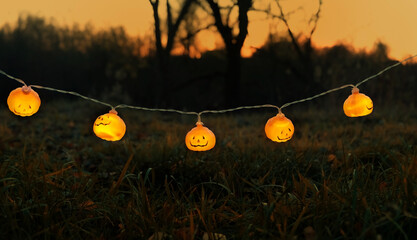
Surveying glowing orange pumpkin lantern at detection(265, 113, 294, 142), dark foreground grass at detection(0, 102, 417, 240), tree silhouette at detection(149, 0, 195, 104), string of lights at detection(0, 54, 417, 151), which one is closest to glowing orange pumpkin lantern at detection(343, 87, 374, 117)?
string of lights at detection(0, 54, 417, 151)

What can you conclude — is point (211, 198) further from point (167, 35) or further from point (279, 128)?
point (167, 35)

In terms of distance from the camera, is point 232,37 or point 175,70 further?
point 175,70

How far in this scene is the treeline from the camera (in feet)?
31.4

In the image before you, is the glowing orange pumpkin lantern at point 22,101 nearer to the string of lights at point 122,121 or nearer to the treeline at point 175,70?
the string of lights at point 122,121

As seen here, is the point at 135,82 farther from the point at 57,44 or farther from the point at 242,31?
the point at 242,31

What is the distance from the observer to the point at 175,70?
9.95 meters

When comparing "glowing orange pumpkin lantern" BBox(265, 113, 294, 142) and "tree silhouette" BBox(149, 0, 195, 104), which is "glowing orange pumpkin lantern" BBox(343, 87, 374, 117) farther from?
"tree silhouette" BBox(149, 0, 195, 104)

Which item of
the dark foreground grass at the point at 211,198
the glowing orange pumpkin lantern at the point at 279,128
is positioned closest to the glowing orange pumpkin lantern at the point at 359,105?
the dark foreground grass at the point at 211,198

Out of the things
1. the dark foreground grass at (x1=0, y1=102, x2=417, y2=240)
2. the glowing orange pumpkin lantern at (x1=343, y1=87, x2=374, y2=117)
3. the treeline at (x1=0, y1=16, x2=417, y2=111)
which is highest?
the treeline at (x1=0, y1=16, x2=417, y2=111)

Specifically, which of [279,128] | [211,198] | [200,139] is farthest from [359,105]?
[211,198]

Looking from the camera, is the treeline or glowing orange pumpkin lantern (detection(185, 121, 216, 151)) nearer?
glowing orange pumpkin lantern (detection(185, 121, 216, 151))

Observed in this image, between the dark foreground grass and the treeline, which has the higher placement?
the treeline

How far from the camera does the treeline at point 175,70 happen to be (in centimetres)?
957

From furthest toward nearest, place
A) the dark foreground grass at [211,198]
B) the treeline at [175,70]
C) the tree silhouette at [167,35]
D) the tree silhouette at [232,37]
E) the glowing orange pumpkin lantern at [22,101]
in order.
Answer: the treeline at [175,70] < the tree silhouette at [167,35] < the tree silhouette at [232,37] < the glowing orange pumpkin lantern at [22,101] < the dark foreground grass at [211,198]
